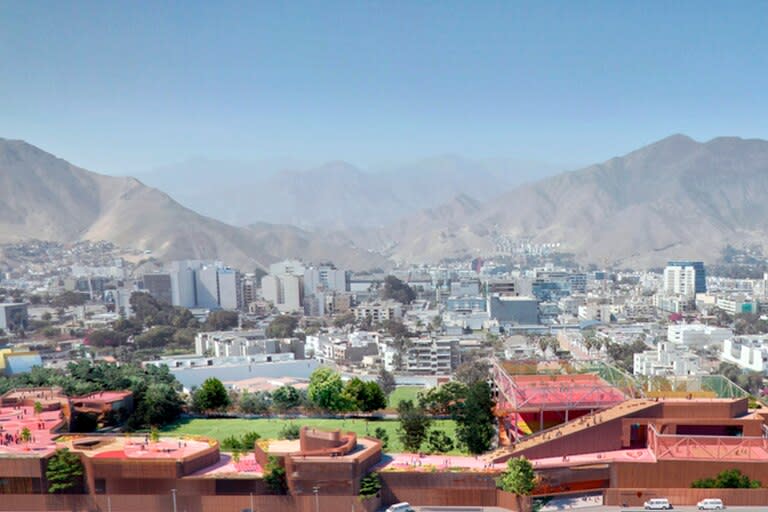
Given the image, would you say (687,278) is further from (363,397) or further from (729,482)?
(729,482)

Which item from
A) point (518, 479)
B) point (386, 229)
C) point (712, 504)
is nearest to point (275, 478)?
point (518, 479)

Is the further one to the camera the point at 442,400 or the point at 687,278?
the point at 687,278

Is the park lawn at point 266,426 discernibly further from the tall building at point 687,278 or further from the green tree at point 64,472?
the tall building at point 687,278

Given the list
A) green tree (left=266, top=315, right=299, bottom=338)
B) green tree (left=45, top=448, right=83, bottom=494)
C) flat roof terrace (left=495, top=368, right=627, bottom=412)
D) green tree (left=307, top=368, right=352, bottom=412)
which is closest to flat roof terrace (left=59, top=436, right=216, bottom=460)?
green tree (left=45, top=448, right=83, bottom=494)

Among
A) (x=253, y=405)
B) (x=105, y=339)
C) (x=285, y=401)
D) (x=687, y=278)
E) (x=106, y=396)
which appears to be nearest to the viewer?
(x=106, y=396)

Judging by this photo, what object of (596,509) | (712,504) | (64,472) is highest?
(64,472)

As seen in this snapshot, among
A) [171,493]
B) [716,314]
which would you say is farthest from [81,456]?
[716,314]

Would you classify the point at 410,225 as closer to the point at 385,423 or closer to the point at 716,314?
the point at 716,314
